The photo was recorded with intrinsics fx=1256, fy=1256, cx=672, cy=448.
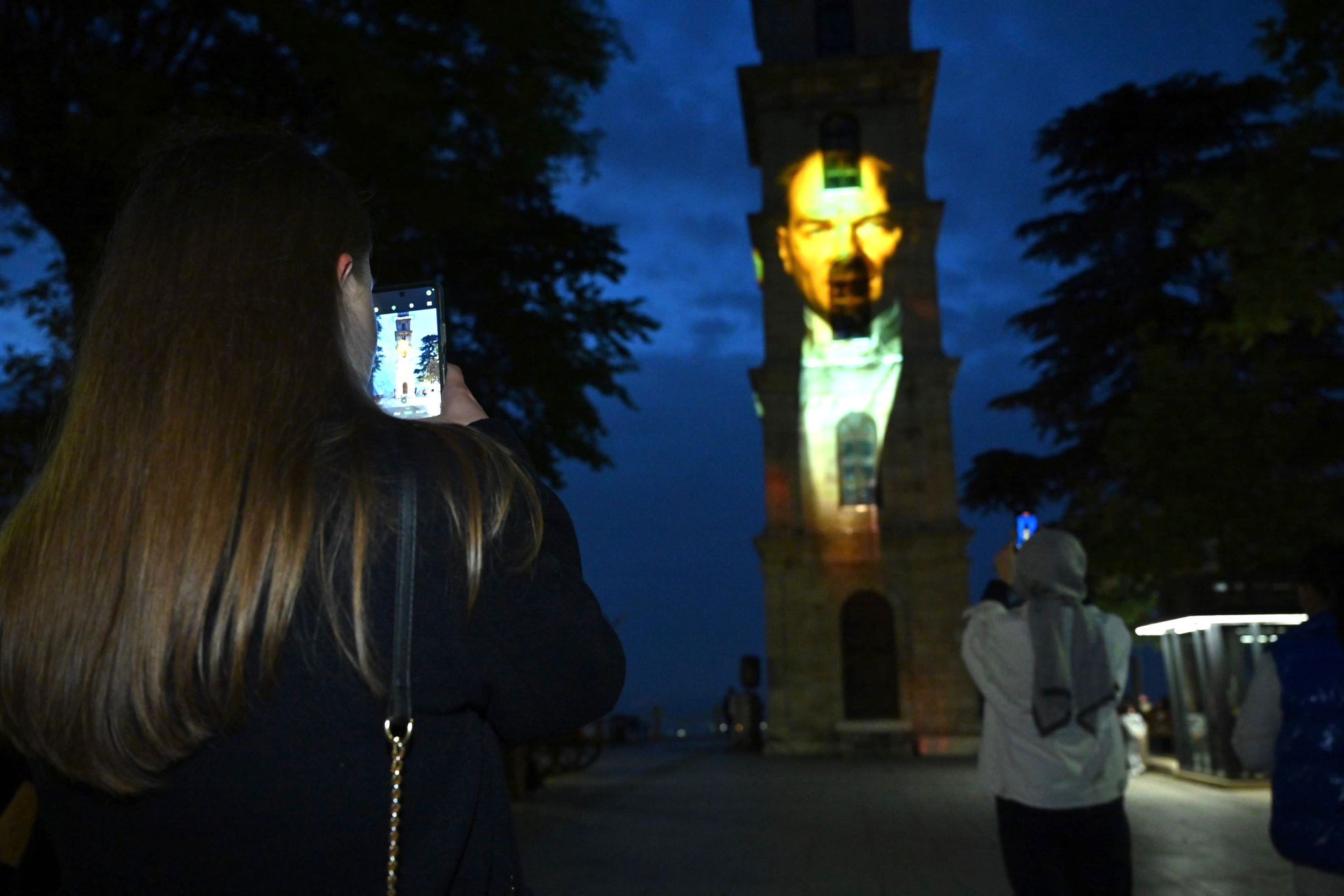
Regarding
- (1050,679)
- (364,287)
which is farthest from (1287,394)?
(364,287)

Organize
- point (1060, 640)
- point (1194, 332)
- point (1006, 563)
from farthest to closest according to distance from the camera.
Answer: point (1194, 332), point (1006, 563), point (1060, 640)

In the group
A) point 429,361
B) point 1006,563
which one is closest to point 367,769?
point 429,361

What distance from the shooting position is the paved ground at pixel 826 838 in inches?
383

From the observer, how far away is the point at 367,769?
1607 mm

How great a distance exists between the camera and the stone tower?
33.3 meters

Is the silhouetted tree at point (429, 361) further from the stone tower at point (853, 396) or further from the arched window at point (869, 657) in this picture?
the arched window at point (869, 657)

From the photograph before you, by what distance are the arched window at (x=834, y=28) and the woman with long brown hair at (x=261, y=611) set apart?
39.1m

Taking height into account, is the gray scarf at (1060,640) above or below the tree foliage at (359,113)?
below

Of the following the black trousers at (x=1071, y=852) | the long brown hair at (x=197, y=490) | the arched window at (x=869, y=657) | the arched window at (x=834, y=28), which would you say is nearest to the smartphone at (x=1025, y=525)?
the black trousers at (x=1071, y=852)

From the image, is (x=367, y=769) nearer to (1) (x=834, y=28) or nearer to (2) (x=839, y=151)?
(2) (x=839, y=151)

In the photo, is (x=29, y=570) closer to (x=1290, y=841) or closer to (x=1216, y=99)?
(x=1290, y=841)

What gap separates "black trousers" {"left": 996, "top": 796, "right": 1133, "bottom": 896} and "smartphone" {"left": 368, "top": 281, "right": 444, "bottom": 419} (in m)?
3.91

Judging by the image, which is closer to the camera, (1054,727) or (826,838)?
(1054,727)

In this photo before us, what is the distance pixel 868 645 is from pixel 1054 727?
29.4 meters
